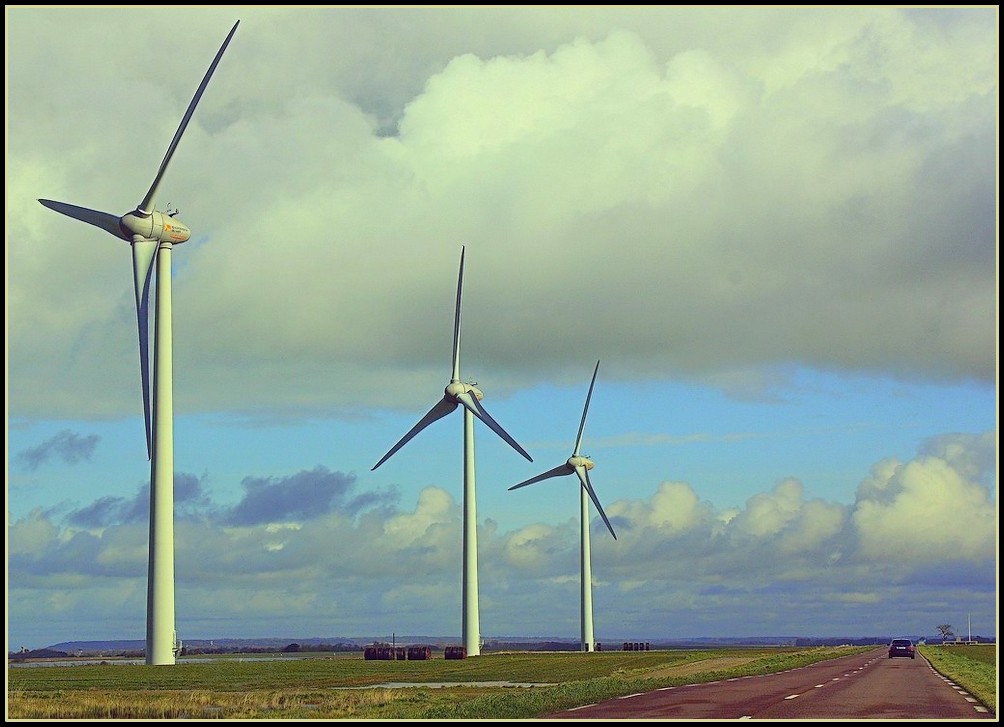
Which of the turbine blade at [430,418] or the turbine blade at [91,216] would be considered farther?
the turbine blade at [430,418]

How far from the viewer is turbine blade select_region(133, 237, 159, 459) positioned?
78.4 meters

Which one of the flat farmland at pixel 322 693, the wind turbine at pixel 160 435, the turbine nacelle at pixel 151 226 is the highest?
the turbine nacelle at pixel 151 226

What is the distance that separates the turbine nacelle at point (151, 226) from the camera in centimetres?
8412

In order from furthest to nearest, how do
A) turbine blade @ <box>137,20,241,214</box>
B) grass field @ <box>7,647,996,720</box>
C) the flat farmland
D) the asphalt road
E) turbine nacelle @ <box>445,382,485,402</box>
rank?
1. turbine nacelle @ <box>445,382,485,402</box>
2. turbine blade @ <box>137,20,241,214</box>
3. the flat farmland
4. grass field @ <box>7,647,996,720</box>
5. the asphalt road

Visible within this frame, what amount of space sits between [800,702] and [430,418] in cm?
7965

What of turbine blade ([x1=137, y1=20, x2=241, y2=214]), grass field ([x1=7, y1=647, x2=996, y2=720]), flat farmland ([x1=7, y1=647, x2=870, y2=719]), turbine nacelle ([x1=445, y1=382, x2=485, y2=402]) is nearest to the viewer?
grass field ([x1=7, y1=647, x2=996, y2=720])

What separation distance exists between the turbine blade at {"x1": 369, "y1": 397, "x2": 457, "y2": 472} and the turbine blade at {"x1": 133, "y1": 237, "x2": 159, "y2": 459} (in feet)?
133

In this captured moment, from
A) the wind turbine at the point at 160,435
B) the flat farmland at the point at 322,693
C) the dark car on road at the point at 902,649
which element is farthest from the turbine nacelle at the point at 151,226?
the dark car on road at the point at 902,649

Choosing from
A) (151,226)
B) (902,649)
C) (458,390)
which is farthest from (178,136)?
(902,649)

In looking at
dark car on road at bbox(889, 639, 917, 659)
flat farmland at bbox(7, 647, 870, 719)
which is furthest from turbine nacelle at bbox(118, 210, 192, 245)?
dark car on road at bbox(889, 639, 917, 659)

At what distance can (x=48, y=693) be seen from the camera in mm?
65938

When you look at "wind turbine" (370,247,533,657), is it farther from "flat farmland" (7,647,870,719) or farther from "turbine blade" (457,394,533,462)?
"flat farmland" (7,647,870,719)

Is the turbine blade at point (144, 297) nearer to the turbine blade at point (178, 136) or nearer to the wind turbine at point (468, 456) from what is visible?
the turbine blade at point (178, 136)

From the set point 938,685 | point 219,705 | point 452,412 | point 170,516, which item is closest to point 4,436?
point 219,705
